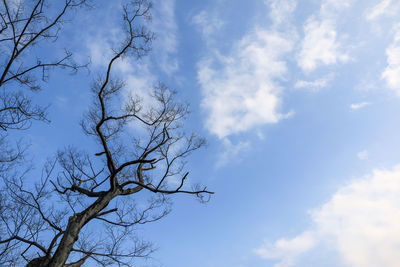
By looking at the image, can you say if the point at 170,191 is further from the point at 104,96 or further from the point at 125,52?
the point at 125,52

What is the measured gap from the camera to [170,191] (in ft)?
24.5

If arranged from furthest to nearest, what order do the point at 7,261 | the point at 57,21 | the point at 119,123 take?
the point at 119,123 → the point at 7,261 → the point at 57,21

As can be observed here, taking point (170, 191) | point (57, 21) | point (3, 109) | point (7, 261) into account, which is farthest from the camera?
point (7, 261)

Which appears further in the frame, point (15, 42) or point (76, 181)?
point (76, 181)

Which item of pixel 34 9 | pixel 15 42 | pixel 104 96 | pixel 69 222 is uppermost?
pixel 104 96

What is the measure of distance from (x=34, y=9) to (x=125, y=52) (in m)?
2.75

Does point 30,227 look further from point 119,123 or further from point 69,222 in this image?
point 119,123

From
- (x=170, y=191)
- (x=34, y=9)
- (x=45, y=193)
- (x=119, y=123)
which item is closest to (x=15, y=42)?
(x=34, y=9)

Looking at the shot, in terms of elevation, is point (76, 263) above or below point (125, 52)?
below

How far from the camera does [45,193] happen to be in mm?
7629

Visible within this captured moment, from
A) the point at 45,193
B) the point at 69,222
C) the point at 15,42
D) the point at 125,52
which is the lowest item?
the point at 69,222

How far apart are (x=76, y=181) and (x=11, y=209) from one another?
2.33 metres

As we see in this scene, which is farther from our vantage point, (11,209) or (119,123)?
(119,123)

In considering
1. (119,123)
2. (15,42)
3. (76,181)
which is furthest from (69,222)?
(15,42)
